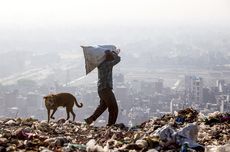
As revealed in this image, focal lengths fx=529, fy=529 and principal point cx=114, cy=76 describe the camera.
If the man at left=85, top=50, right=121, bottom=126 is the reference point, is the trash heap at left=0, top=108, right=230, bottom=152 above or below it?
below

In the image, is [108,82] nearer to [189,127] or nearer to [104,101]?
[104,101]

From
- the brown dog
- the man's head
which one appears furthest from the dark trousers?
the brown dog

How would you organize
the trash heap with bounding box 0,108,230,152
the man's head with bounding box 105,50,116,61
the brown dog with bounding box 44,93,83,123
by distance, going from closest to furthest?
the trash heap with bounding box 0,108,230,152 → the man's head with bounding box 105,50,116,61 → the brown dog with bounding box 44,93,83,123

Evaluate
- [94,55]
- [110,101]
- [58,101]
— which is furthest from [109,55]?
[58,101]

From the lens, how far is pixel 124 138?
6.78 m

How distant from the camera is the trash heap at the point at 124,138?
5934 mm

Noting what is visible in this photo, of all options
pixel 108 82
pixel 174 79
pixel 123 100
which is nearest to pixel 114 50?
pixel 108 82

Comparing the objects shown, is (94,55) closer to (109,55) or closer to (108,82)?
(109,55)

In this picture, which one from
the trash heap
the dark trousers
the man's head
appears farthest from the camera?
the dark trousers

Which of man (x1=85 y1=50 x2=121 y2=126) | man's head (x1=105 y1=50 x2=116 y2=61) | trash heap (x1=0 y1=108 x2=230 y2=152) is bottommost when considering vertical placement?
trash heap (x1=0 y1=108 x2=230 y2=152)

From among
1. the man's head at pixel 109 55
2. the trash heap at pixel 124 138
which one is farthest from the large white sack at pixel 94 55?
the trash heap at pixel 124 138

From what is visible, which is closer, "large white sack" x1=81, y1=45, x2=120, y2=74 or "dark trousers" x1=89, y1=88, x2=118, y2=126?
"large white sack" x1=81, y1=45, x2=120, y2=74

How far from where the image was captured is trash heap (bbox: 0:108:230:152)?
5.93 metres

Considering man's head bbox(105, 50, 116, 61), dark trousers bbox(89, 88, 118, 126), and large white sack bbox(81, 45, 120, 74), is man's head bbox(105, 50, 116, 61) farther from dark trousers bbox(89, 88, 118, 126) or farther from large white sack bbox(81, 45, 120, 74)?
dark trousers bbox(89, 88, 118, 126)
